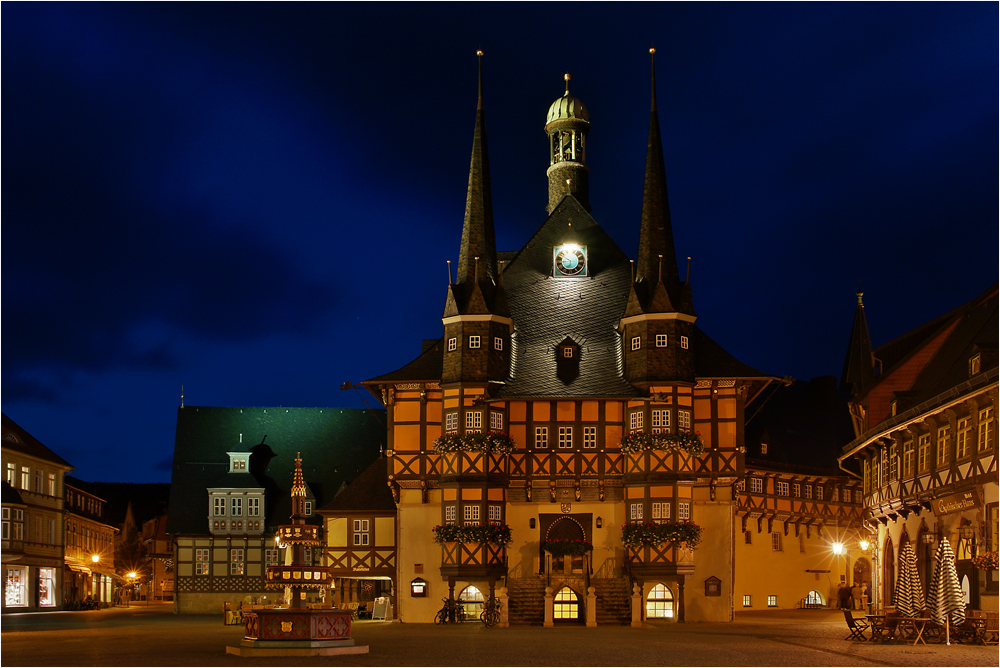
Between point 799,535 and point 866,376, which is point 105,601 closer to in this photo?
point 799,535

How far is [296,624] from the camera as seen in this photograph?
90.3 feet

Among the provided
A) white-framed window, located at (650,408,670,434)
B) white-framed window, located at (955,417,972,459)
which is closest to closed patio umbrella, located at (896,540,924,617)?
white-framed window, located at (955,417,972,459)

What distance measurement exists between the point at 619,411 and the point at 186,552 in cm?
2630

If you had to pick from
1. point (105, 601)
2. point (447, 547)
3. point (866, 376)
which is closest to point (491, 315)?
point (447, 547)

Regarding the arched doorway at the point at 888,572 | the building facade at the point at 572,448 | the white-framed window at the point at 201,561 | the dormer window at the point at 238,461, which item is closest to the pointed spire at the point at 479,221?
the building facade at the point at 572,448

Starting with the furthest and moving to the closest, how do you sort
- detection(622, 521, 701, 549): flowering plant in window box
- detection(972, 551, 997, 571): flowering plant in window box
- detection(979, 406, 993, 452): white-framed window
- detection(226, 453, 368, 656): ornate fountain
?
detection(622, 521, 701, 549): flowering plant in window box, detection(979, 406, 993, 452): white-framed window, detection(972, 551, 997, 571): flowering plant in window box, detection(226, 453, 368, 656): ornate fountain

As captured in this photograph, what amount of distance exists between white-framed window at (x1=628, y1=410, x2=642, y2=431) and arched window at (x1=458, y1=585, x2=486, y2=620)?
767 cm

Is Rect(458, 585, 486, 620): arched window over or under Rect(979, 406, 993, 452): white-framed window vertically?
under

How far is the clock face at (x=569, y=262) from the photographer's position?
4872 centimetres

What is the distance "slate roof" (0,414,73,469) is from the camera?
186 ft

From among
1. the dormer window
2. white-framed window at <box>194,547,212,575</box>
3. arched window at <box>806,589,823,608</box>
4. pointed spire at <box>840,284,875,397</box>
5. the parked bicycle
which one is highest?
pointed spire at <box>840,284,875,397</box>

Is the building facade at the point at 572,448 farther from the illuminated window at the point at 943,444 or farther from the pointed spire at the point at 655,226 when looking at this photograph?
the illuminated window at the point at 943,444

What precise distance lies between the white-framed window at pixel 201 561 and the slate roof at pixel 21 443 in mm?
8002

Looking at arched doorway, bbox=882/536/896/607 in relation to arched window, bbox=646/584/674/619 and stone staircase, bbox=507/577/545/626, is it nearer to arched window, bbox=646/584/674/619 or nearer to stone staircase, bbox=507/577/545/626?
arched window, bbox=646/584/674/619
